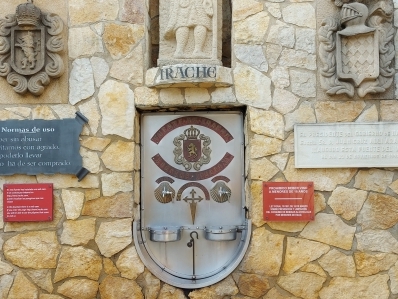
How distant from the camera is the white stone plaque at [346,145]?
4332 mm

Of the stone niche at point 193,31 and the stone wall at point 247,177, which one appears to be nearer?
the stone wall at point 247,177

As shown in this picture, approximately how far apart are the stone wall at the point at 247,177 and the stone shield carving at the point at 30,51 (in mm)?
122

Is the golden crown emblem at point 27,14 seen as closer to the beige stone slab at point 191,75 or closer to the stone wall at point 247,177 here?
the stone wall at point 247,177

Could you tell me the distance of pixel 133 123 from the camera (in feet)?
14.7

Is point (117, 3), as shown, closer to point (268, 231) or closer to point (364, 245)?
point (268, 231)

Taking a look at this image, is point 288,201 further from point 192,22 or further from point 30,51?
point 30,51

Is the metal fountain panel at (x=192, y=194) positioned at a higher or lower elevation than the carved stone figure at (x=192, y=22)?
lower

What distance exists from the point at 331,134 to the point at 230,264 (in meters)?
1.47

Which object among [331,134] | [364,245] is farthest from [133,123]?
[364,245]

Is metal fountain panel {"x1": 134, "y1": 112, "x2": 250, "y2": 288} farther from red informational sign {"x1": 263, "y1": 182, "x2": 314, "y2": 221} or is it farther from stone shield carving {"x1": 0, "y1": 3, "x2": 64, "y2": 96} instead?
stone shield carving {"x1": 0, "y1": 3, "x2": 64, "y2": 96}

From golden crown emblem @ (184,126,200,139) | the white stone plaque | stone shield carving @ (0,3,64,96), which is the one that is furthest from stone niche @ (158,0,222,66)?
the white stone plaque

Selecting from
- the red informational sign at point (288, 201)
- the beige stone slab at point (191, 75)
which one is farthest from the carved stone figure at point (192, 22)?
the red informational sign at point (288, 201)

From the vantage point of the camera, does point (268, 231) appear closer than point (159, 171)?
Yes

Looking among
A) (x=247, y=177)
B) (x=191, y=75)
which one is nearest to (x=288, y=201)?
(x=247, y=177)
